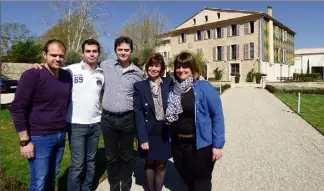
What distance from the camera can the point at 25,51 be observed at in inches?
1508

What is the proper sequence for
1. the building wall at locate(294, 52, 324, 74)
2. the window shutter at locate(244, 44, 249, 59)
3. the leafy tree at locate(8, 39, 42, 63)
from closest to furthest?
the window shutter at locate(244, 44, 249, 59) → the leafy tree at locate(8, 39, 42, 63) → the building wall at locate(294, 52, 324, 74)

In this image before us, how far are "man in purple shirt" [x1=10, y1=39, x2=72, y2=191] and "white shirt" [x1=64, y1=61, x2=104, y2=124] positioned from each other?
0.65ft

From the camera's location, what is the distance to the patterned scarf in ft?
9.83

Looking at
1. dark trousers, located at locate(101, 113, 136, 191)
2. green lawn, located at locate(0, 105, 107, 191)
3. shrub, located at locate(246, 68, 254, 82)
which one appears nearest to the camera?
dark trousers, located at locate(101, 113, 136, 191)

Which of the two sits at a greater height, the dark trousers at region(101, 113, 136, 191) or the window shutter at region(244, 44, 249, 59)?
the window shutter at region(244, 44, 249, 59)

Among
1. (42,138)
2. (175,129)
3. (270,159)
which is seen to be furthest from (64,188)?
(270,159)

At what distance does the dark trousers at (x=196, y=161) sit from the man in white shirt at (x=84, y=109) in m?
1.04

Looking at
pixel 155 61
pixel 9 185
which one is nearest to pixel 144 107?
pixel 155 61

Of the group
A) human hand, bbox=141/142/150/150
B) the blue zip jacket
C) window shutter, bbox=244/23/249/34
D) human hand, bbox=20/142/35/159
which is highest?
window shutter, bbox=244/23/249/34

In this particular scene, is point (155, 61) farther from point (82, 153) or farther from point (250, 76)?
point (250, 76)

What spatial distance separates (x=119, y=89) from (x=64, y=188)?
1.74m

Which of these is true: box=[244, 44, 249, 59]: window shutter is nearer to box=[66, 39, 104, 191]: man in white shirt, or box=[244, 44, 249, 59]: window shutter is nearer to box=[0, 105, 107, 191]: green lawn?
box=[0, 105, 107, 191]: green lawn

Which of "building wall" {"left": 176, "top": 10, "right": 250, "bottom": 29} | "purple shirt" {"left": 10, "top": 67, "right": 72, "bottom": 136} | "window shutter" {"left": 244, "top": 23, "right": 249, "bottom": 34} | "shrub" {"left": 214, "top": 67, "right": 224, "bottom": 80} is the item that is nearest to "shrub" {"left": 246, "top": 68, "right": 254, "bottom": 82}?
"shrub" {"left": 214, "top": 67, "right": 224, "bottom": 80}

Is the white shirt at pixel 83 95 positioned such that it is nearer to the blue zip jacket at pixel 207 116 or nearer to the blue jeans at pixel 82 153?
the blue jeans at pixel 82 153
